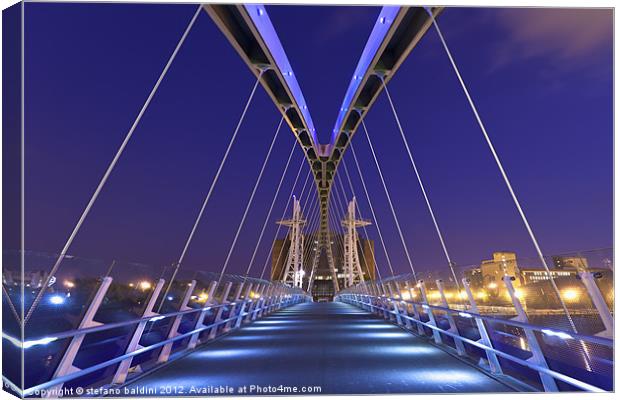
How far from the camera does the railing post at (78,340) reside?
4.37 meters

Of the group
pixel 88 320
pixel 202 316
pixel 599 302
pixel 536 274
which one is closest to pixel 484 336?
pixel 536 274

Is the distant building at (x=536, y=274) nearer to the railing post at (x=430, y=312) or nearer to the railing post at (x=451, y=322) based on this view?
the railing post at (x=451, y=322)

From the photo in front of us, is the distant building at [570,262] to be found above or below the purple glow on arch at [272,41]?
below

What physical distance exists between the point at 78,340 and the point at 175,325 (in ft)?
9.15

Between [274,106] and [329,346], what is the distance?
12.2 m

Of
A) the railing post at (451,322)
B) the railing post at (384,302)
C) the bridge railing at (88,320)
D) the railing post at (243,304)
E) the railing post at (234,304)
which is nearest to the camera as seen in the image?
the bridge railing at (88,320)

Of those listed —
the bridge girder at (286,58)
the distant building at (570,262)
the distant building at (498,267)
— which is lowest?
the distant building at (570,262)

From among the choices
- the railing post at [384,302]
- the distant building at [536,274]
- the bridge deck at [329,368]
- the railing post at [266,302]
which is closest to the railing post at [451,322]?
the bridge deck at [329,368]

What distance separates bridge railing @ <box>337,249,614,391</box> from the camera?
391 centimetres

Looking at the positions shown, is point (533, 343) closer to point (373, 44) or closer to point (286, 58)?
point (373, 44)

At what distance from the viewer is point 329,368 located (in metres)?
6.17

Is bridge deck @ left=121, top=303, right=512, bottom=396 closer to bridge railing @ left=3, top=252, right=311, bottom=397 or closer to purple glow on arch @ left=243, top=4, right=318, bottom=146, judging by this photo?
bridge railing @ left=3, top=252, right=311, bottom=397

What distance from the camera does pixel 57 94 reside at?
23.9ft

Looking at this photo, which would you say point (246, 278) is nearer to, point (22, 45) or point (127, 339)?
point (127, 339)
